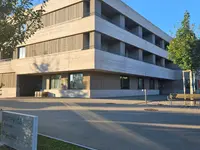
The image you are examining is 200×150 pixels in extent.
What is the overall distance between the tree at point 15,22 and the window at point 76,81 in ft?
64.0

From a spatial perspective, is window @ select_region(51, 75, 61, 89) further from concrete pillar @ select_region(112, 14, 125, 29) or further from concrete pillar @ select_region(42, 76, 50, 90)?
concrete pillar @ select_region(112, 14, 125, 29)

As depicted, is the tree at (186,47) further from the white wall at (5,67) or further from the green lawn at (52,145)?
the white wall at (5,67)

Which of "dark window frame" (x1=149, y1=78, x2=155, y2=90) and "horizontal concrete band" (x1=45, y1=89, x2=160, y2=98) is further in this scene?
"dark window frame" (x1=149, y1=78, x2=155, y2=90)

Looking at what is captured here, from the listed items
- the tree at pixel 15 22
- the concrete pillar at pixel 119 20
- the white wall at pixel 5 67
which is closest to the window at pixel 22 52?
the white wall at pixel 5 67

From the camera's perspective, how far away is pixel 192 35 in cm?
1903

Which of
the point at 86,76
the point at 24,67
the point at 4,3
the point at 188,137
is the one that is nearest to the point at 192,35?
the point at 86,76

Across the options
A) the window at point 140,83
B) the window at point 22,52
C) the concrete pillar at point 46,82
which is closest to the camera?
the concrete pillar at point 46,82

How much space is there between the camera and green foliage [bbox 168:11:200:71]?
1845 cm

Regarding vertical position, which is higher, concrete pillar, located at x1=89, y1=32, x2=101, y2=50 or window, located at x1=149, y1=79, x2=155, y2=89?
concrete pillar, located at x1=89, y1=32, x2=101, y2=50

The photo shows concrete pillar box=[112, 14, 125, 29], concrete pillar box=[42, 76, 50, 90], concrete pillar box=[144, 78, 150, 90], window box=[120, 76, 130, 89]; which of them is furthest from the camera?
concrete pillar box=[144, 78, 150, 90]

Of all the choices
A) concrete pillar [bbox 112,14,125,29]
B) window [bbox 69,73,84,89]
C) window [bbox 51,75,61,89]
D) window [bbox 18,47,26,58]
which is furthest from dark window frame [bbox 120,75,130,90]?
window [bbox 18,47,26,58]

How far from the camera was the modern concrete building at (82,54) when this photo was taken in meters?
24.6

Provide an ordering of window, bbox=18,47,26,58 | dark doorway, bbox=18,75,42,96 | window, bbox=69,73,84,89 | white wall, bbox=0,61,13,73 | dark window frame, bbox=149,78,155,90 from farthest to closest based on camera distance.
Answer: dark window frame, bbox=149,78,155,90, white wall, bbox=0,61,13,73, dark doorway, bbox=18,75,42,96, window, bbox=18,47,26,58, window, bbox=69,73,84,89

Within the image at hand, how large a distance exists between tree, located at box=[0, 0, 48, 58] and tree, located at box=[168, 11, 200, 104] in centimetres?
1496
